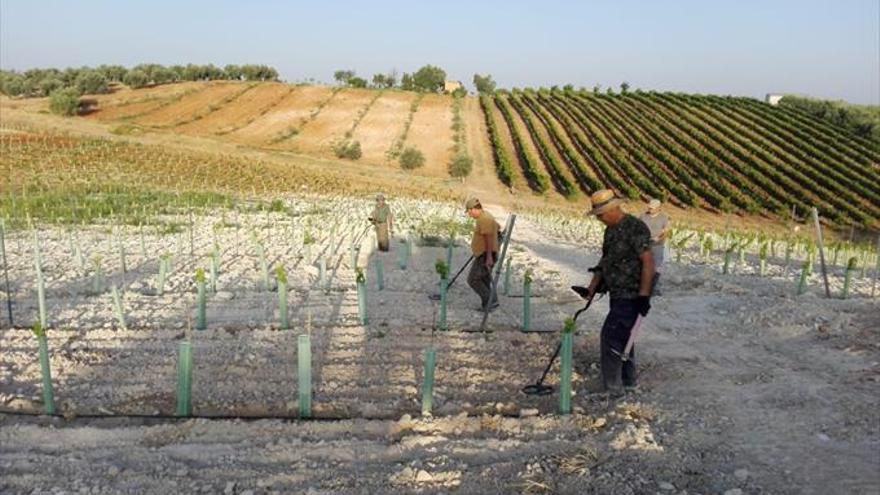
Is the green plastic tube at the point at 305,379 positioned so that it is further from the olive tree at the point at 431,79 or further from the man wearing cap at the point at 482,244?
the olive tree at the point at 431,79

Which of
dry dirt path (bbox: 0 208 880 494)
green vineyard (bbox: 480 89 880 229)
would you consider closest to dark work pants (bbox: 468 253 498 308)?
dry dirt path (bbox: 0 208 880 494)

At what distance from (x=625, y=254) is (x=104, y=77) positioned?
57989 mm

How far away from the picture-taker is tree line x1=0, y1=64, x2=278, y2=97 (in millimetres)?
53688

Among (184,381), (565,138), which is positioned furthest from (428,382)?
(565,138)

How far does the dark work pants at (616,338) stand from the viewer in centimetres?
498

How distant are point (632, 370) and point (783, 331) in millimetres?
2462

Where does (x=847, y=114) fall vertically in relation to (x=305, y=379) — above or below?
above

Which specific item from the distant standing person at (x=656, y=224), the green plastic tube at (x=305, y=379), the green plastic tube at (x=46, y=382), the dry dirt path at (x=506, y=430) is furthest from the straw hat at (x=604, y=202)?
the green plastic tube at (x=46, y=382)

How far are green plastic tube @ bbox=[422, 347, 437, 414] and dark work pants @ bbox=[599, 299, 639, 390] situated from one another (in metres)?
1.23

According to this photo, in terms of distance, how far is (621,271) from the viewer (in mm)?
4902

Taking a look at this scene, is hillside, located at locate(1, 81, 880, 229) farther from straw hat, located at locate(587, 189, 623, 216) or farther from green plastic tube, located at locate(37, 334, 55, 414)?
green plastic tube, located at locate(37, 334, 55, 414)

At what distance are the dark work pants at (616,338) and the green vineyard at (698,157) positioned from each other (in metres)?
26.5

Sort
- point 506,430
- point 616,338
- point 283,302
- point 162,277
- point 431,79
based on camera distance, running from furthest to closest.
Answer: point 431,79 < point 162,277 < point 283,302 < point 616,338 < point 506,430

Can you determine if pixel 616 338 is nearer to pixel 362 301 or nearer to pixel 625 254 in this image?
pixel 625 254
